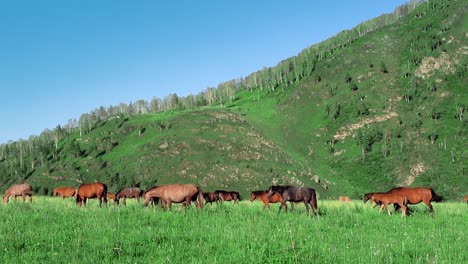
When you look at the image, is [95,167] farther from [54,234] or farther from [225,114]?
[54,234]

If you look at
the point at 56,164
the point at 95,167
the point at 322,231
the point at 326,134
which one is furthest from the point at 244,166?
the point at 322,231

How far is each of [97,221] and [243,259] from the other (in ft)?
21.9

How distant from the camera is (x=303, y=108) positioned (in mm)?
197375

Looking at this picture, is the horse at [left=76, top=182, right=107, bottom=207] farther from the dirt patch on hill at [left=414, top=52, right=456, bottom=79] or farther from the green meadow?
the dirt patch on hill at [left=414, top=52, right=456, bottom=79]

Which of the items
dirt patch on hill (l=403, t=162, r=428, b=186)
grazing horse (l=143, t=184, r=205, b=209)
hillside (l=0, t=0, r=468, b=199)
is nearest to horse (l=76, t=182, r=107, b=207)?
grazing horse (l=143, t=184, r=205, b=209)

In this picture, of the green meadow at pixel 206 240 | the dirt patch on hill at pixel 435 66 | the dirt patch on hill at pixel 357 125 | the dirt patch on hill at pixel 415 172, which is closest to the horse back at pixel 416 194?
the green meadow at pixel 206 240

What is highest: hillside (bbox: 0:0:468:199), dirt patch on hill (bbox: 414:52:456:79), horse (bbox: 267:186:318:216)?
dirt patch on hill (bbox: 414:52:456:79)

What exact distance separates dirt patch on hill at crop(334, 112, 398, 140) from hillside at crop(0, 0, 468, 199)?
1.31 ft

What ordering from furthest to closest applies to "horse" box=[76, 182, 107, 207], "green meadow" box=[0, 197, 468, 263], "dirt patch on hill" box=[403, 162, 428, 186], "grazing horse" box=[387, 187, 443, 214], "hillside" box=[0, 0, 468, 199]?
"hillside" box=[0, 0, 468, 199] < "dirt patch on hill" box=[403, 162, 428, 186] < "horse" box=[76, 182, 107, 207] < "grazing horse" box=[387, 187, 443, 214] < "green meadow" box=[0, 197, 468, 263]

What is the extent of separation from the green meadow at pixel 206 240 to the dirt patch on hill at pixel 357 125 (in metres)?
156

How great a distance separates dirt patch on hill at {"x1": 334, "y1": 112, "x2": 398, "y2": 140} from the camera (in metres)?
166

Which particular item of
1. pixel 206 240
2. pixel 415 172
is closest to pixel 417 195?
pixel 206 240

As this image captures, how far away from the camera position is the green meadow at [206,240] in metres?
9.88

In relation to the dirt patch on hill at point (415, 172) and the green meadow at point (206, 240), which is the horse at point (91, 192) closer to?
the green meadow at point (206, 240)
